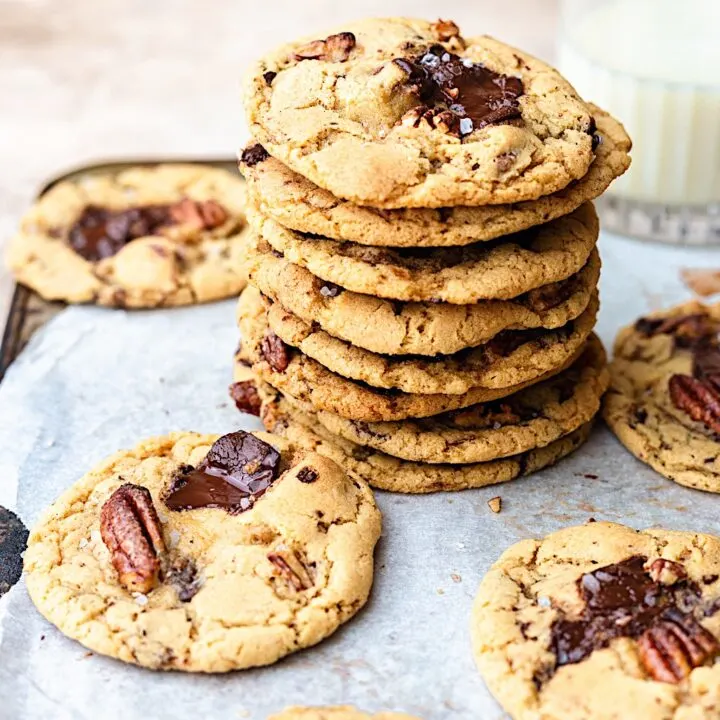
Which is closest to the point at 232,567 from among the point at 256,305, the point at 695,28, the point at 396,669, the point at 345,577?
the point at 345,577

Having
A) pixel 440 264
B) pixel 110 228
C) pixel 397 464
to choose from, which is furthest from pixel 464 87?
pixel 110 228

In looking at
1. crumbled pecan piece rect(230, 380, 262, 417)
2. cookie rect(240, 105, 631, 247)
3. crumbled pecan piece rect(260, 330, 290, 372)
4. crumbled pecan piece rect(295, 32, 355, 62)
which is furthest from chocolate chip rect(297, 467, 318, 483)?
crumbled pecan piece rect(295, 32, 355, 62)

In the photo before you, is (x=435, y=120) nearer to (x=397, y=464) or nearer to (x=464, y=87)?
(x=464, y=87)

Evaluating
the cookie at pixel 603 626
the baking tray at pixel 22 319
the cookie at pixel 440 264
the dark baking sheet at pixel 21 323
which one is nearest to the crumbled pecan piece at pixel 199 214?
the dark baking sheet at pixel 21 323

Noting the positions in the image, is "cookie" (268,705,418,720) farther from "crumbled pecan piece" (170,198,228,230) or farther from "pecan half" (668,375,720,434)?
"crumbled pecan piece" (170,198,228,230)

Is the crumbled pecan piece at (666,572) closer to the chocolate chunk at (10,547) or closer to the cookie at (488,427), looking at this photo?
the cookie at (488,427)

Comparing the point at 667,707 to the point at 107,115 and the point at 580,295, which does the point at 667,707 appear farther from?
the point at 107,115
